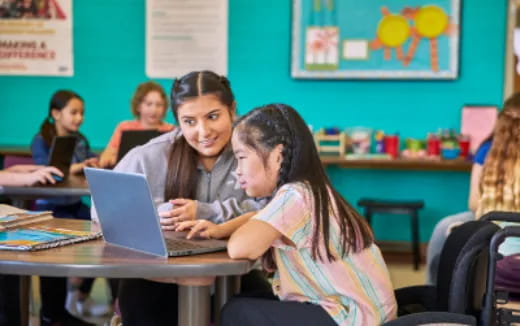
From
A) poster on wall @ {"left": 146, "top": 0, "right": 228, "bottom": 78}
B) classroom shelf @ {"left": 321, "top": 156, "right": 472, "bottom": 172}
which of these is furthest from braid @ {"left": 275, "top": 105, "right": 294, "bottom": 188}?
poster on wall @ {"left": 146, "top": 0, "right": 228, "bottom": 78}

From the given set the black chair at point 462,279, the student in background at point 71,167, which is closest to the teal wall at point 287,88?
the student in background at point 71,167

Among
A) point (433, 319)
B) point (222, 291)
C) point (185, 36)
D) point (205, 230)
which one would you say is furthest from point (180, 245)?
point (185, 36)

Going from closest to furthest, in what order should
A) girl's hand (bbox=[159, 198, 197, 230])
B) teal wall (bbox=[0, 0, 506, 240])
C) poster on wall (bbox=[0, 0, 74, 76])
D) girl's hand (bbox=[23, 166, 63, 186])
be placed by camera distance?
girl's hand (bbox=[159, 198, 197, 230]) < girl's hand (bbox=[23, 166, 63, 186]) < teal wall (bbox=[0, 0, 506, 240]) < poster on wall (bbox=[0, 0, 74, 76])

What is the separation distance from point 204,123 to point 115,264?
2.22 feet

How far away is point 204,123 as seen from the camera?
219cm

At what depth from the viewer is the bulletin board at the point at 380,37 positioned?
17.4 feet

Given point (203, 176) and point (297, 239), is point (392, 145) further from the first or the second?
point (297, 239)

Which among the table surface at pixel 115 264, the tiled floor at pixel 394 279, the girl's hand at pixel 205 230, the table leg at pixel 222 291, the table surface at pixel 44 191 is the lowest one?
the tiled floor at pixel 394 279

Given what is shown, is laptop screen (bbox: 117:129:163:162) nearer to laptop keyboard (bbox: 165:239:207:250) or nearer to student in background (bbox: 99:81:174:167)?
student in background (bbox: 99:81:174:167)

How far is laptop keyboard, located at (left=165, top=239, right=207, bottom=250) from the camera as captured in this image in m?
1.76

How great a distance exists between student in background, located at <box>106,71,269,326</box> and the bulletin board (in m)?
3.19

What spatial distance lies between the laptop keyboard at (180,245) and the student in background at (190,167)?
0.79 ft

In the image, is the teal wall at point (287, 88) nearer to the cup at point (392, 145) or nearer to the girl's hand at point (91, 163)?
the cup at point (392, 145)

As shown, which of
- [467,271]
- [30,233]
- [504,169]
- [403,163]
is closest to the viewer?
[467,271]
